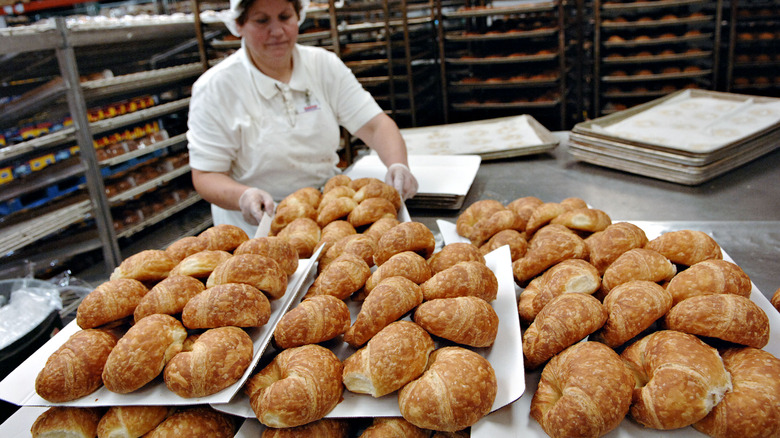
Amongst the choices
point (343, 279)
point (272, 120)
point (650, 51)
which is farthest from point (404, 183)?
point (650, 51)

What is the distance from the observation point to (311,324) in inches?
40.1

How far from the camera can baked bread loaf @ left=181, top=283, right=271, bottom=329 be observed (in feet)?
3.34

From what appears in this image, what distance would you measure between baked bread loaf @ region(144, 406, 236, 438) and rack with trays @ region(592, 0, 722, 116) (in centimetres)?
576

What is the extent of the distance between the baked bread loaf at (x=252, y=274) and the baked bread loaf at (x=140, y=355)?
160 millimetres

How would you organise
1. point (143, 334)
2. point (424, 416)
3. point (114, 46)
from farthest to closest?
point (114, 46)
point (143, 334)
point (424, 416)

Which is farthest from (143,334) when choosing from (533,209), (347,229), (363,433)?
(533,209)

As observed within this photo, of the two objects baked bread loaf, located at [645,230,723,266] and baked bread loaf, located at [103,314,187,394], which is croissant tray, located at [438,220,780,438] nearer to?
baked bread loaf, located at [645,230,723,266]

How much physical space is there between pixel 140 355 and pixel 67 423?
20 centimetres

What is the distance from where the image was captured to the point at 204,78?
2467mm

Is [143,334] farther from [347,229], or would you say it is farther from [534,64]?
[534,64]

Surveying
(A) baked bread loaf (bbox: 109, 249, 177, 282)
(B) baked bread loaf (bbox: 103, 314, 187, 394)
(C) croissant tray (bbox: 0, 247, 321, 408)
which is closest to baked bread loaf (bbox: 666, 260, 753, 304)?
(C) croissant tray (bbox: 0, 247, 321, 408)

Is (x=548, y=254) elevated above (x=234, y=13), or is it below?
below

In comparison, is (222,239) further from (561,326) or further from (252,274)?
(561,326)

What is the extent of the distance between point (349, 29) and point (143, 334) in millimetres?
5089
